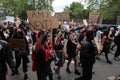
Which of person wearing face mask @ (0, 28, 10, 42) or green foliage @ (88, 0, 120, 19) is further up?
person wearing face mask @ (0, 28, 10, 42)

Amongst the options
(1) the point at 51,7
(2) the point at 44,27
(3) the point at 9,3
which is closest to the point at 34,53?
(2) the point at 44,27

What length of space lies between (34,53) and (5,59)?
56.8 inches

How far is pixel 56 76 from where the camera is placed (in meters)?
10.8

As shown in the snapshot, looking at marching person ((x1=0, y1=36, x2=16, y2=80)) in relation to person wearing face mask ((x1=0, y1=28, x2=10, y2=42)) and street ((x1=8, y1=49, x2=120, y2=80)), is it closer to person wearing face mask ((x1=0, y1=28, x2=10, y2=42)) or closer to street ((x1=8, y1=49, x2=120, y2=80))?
person wearing face mask ((x1=0, y1=28, x2=10, y2=42))

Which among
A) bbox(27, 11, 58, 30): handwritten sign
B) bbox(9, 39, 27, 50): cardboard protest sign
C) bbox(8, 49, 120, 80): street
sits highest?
bbox(27, 11, 58, 30): handwritten sign

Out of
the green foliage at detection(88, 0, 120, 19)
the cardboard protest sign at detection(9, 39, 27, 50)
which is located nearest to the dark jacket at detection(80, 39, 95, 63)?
the cardboard protest sign at detection(9, 39, 27, 50)

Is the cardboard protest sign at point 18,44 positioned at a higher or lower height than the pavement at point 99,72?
higher

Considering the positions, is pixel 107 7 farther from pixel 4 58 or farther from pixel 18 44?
pixel 4 58

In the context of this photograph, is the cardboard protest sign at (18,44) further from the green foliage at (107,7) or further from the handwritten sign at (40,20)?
the green foliage at (107,7)

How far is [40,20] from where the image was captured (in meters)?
9.46

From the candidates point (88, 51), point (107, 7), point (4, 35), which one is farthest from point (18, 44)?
point (107, 7)

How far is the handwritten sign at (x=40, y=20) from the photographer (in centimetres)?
930

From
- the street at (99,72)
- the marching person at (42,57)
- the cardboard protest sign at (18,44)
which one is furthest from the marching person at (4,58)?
the street at (99,72)

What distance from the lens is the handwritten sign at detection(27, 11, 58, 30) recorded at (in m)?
9.30
